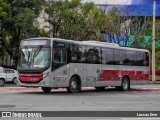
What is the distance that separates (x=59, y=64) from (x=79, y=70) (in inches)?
72.4

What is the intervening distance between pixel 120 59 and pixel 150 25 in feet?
91.0

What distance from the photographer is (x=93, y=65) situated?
83.4 ft

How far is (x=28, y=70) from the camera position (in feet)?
73.8

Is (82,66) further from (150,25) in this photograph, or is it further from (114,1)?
(114,1)

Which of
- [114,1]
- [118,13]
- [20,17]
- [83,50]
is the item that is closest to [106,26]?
[118,13]

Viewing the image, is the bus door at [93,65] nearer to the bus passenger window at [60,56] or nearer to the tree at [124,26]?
the bus passenger window at [60,56]

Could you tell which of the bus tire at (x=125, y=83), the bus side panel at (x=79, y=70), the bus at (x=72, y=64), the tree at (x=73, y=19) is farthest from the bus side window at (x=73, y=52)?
the tree at (x=73, y=19)

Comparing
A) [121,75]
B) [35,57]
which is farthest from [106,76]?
[35,57]

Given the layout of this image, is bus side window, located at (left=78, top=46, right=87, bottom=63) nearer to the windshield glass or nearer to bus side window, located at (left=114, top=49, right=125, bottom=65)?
the windshield glass

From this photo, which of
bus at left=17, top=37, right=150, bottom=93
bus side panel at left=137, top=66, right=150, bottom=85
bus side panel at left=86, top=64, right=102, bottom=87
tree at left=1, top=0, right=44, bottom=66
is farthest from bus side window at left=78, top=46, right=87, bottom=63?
tree at left=1, top=0, right=44, bottom=66

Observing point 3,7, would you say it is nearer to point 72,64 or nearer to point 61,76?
point 72,64

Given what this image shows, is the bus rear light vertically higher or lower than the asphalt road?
higher

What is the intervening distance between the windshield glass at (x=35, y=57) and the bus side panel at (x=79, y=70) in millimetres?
1823

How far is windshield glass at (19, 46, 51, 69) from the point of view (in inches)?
880
